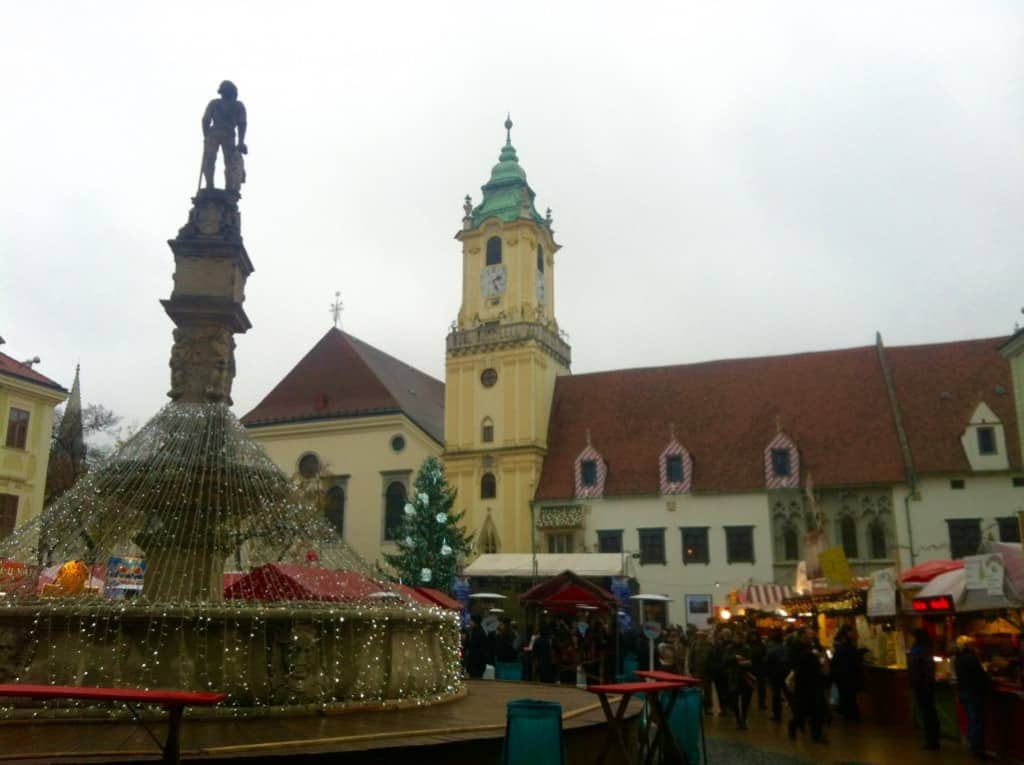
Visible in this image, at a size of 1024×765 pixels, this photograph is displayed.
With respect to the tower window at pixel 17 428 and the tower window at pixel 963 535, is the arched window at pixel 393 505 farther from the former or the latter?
the tower window at pixel 963 535

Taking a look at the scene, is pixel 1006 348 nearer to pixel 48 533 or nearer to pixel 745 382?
pixel 745 382

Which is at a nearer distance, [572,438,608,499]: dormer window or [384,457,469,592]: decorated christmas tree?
[384,457,469,592]: decorated christmas tree

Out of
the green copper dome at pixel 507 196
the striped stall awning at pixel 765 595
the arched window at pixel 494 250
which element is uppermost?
the green copper dome at pixel 507 196

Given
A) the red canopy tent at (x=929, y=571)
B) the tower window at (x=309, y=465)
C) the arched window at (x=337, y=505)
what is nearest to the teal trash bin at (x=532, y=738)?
the red canopy tent at (x=929, y=571)

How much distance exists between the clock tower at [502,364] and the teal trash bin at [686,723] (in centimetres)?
3049

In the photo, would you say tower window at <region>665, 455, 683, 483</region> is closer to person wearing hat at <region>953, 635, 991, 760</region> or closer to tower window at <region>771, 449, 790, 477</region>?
tower window at <region>771, 449, 790, 477</region>

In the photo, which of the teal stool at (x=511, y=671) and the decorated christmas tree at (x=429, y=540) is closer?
the teal stool at (x=511, y=671)

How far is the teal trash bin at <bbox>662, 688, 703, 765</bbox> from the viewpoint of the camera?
951 cm

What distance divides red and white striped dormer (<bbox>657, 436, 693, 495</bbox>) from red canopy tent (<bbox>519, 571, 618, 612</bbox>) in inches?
692

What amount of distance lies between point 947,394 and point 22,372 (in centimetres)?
3504

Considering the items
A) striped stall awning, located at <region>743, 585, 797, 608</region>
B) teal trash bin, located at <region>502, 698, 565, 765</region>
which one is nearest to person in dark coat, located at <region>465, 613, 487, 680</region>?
striped stall awning, located at <region>743, 585, 797, 608</region>

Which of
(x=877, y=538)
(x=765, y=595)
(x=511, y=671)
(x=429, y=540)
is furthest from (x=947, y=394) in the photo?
(x=511, y=671)

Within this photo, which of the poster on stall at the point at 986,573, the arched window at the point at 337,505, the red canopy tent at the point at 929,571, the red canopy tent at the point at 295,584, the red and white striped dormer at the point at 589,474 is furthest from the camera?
the arched window at the point at 337,505

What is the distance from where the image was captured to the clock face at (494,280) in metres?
44.3
